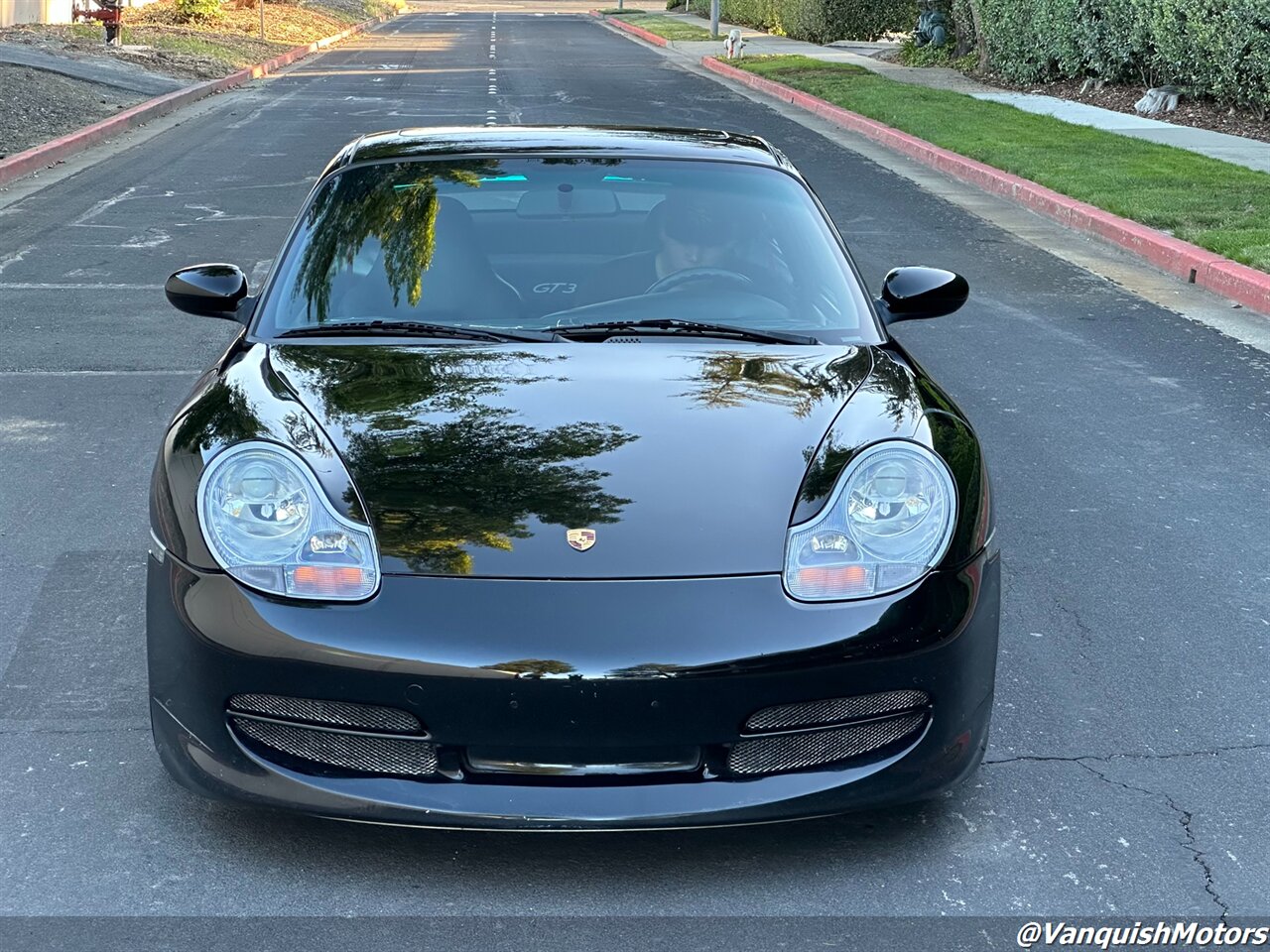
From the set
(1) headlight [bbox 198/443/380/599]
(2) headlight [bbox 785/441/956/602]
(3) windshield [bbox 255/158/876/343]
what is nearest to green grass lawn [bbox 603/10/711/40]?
(3) windshield [bbox 255/158/876/343]

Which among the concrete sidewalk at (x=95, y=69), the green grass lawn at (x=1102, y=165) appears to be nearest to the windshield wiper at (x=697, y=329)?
the green grass lawn at (x=1102, y=165)

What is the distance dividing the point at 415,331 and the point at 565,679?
1.50 metres

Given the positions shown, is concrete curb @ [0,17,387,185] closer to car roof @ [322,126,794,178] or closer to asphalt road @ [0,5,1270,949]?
asphalt road @ [0,5,1270,949]

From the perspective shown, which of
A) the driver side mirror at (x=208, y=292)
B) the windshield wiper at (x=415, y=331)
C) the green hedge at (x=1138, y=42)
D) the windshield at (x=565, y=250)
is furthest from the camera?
the green hedge at (x=1138, y=42)

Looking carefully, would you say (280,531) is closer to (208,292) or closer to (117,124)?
(208,292)

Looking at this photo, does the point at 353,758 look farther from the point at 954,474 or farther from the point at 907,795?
the point at 954,474

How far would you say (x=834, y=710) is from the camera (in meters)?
3.24

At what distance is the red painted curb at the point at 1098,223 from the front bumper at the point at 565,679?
290 inches

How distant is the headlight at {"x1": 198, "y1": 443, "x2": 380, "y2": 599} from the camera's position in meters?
3.26

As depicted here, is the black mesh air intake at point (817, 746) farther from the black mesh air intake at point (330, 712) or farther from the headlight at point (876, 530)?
the black mesh air intake at point (330, 712)

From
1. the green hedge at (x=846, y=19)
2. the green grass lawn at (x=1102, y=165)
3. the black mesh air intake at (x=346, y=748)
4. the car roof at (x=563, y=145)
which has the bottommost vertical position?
the green hedge at (x=846, y=19)

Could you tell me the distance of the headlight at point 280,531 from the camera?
128 inches

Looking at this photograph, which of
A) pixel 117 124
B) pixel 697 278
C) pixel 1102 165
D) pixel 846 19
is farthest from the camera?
pixel 846 19
